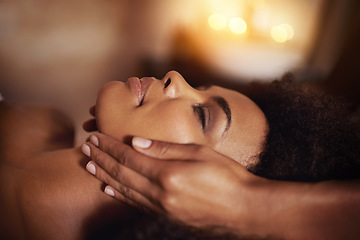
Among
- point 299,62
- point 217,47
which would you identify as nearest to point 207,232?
point 217,47

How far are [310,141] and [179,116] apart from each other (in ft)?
1.91

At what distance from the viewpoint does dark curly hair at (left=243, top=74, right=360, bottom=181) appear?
108 cm

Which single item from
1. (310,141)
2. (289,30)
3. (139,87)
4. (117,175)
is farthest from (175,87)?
(289,30)

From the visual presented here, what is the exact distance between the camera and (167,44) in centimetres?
332

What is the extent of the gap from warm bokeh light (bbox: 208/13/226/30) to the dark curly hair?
87.7 inches

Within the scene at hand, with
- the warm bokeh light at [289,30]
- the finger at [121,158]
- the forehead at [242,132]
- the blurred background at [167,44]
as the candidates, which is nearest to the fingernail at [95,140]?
the finger at [121,158]

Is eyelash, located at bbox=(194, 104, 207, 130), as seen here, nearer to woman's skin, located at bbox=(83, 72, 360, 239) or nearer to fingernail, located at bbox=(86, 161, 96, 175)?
woman's skin, located at bbox=(83, 72, 360, 239)

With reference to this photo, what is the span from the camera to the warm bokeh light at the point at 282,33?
3.40 metres

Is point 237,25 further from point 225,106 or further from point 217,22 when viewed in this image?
point 225,106

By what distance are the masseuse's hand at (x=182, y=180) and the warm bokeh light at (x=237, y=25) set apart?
2.73m

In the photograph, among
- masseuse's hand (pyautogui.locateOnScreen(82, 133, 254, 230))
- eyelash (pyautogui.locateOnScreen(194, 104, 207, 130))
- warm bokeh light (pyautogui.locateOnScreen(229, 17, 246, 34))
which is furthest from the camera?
warm bokeh light (pyautogui.locateOnScreen(229, 17, 246, 34))

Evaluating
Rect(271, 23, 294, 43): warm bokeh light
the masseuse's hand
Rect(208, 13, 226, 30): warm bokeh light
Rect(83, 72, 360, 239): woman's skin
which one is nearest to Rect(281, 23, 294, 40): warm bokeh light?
Rect(271, 23, 294, 43): warm bokeh light

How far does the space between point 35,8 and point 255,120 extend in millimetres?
1783

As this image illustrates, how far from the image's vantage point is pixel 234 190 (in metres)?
0.88
